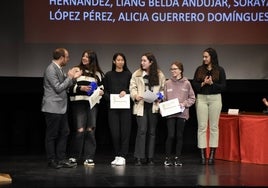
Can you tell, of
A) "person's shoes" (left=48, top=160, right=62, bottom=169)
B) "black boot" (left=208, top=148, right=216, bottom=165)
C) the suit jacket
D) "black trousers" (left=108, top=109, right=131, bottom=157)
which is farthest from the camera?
"black boot" (left=208, top=148, right=216, bottom=165)

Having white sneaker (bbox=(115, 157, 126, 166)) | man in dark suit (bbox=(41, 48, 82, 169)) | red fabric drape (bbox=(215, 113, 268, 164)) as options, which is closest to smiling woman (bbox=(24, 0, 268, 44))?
red fabric drape (bbox=(215, 113, 268, 164))

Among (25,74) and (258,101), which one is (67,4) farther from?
(258,101)

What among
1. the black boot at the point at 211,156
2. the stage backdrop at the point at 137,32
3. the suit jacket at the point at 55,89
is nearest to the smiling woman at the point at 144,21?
the stage backdrop at the point at 137,32

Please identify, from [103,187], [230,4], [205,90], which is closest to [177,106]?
[205,90]

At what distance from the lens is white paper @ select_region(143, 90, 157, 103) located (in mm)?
7059

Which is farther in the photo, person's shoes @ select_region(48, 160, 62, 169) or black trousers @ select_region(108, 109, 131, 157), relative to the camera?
black trousers @ select_region(108, 109, 131, 157)

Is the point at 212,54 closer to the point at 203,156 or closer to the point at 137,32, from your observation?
the point at 203,156

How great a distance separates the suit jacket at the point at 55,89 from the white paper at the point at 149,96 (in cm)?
89

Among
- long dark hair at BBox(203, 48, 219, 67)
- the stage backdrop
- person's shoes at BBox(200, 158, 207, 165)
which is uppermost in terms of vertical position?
the stage backdrop

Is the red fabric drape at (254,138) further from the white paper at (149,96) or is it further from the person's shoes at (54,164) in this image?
the person's shoes at (54,164)

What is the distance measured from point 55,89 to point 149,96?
3.71ft

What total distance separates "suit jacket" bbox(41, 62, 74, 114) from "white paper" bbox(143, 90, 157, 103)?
89 cm

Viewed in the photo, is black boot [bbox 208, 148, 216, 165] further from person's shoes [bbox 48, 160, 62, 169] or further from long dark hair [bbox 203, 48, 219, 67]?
person's shoes [bbox 48, 160, 62, 169]

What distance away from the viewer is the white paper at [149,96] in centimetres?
706
